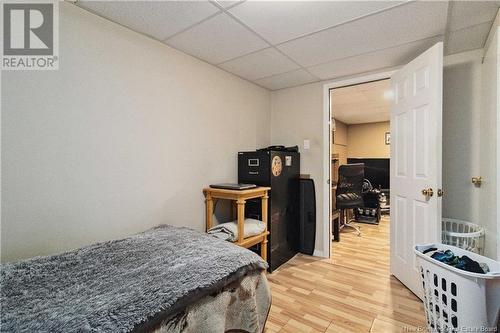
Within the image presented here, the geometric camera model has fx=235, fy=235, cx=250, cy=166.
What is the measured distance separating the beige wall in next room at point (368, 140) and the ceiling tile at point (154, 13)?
5.58 metres

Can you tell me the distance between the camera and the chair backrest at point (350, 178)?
4.00 metres

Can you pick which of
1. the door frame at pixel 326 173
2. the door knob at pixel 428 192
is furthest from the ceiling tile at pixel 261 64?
the door knob at pixel 428 192

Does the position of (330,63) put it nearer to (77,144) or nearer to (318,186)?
(318,186)

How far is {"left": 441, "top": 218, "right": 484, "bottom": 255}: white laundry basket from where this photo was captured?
177 centimetres

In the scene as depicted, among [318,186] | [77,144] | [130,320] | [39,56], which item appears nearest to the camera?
[130,320]

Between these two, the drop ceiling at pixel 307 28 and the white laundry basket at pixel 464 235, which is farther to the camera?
the white laundry basket at pixel 464 235

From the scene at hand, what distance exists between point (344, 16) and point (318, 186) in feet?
6.02

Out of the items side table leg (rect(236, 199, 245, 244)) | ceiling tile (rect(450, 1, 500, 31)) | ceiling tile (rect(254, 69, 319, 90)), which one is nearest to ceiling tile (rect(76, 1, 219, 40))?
ceiling tile (rect(254, 69, 319, 90))

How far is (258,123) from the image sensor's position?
304 cm

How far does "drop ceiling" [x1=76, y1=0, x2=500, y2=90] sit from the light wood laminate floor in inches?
82.6

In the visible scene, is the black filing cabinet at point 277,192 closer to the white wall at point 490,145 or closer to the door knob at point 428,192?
the door knob at point 428,192

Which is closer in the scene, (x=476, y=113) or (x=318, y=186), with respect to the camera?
(x=476, y=113)

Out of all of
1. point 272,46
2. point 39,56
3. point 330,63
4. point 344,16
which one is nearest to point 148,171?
point 39,56

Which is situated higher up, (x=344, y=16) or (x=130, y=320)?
(x=344, y=16)
